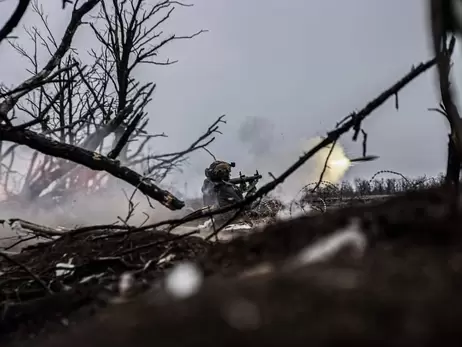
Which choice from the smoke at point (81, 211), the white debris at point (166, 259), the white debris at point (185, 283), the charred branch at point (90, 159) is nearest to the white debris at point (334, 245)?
the white debris at point (185, 283)

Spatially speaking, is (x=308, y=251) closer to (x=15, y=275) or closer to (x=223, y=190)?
(x=15, y=275)

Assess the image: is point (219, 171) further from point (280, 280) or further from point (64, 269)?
point (280, 280)

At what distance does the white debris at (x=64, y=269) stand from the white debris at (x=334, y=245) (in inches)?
68.3

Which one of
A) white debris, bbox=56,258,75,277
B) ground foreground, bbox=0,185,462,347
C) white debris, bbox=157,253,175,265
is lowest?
ground foreground, bbox=0,185,462,347

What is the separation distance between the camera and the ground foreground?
1184 mm

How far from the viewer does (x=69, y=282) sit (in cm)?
327

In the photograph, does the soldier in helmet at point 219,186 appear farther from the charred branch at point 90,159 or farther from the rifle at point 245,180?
the charred branch at point 90,159

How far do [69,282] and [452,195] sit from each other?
2188 millimetres

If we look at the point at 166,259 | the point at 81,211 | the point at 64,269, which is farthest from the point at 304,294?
the point at 81,211

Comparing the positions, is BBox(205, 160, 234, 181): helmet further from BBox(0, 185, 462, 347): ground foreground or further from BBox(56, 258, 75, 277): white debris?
BBox(0, 185, 462, 347): ground foreground

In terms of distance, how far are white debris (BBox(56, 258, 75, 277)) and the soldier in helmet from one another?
21.3ft

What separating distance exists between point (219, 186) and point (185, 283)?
8614 millimetres

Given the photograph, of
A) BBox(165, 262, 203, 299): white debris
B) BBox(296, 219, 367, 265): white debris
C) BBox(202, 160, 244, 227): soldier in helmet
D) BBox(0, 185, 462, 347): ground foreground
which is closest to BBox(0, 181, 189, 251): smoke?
BBox(202, 160, 244, 227): soldier in helmet

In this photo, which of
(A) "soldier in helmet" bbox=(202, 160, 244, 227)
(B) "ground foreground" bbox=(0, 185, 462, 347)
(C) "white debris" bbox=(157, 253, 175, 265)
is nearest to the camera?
(B) "ground foreground" bbox=(0, 185, 462, 347)
